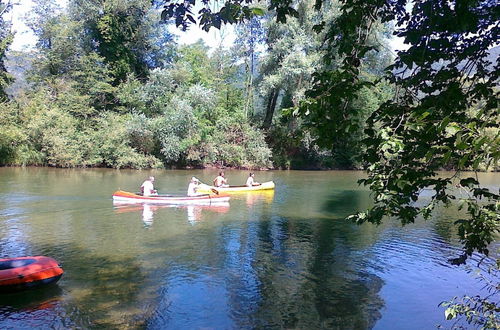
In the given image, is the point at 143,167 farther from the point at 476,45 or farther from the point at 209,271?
the point at 476,45

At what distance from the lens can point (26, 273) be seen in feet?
27.1

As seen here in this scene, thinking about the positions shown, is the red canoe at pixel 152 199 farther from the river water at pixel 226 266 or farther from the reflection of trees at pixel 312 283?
the reflection of trees at pixel 312 283

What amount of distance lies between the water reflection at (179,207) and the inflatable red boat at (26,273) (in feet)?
23.0

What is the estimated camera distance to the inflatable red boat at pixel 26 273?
812cm

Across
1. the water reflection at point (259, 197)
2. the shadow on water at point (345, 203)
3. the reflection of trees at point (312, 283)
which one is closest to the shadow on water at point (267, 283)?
the reflection of trees at point (312, 283)

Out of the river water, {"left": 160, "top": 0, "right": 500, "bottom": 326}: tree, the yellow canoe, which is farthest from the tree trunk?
{"left": 160, "top": 0, "right": 500, "bottom": 326}: tree

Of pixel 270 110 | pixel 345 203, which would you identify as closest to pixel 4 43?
pixel 270 110

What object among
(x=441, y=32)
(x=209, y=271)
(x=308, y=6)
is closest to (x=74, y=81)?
(x=308, y=6)

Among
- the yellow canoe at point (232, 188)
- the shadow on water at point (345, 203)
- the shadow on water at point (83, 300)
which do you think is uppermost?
the yellow canoe at point (232, 188)

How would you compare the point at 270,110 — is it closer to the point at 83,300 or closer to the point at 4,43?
the point at 4,43

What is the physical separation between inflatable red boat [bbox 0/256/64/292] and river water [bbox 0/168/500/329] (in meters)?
0.24

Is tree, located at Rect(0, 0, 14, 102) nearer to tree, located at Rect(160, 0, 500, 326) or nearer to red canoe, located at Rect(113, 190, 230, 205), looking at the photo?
red canoe, located at Rect(113, 190, 230, 205)

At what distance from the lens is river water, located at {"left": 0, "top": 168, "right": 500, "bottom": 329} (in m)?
7.81

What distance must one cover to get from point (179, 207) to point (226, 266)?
26.9 feet
